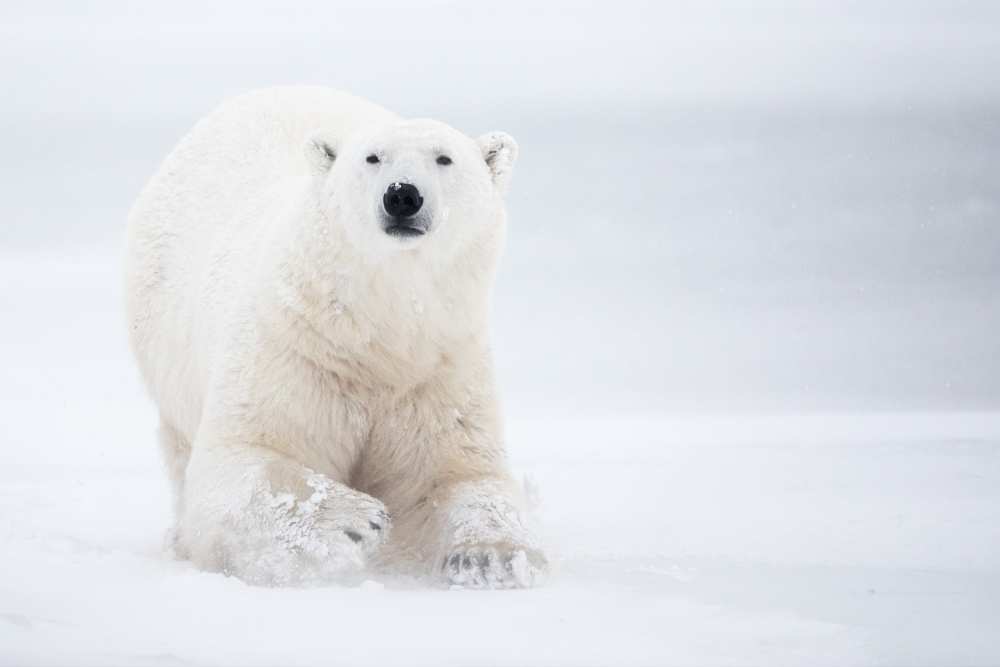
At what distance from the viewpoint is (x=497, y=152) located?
4.84 metres


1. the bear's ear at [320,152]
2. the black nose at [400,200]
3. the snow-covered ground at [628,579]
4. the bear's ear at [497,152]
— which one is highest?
the bear's ear at [497,152]

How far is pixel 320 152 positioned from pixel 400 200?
1.96 feet

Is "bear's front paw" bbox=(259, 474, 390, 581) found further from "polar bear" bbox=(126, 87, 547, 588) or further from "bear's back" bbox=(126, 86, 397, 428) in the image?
"bear's back" bbox=(126, 86, 397, 428)

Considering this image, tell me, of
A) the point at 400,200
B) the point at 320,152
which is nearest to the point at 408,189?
the point at 400,200

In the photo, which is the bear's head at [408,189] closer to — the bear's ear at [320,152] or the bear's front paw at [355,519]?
the bear's ear at [320,152]

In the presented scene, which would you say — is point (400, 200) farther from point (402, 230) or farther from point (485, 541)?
point (485, 541)

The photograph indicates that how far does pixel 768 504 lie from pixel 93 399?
18.2 feet

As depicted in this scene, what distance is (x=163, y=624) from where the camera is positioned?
10.1ft

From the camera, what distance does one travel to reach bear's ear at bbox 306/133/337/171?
4676 millimetres

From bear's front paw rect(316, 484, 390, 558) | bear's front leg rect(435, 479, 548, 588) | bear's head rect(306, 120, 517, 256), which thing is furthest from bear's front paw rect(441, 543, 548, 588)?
bear's head rect(306, 120, 517, 256)

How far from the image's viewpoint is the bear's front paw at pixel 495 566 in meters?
3.95

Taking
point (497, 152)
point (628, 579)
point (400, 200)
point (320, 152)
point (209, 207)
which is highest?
point (209, 207)

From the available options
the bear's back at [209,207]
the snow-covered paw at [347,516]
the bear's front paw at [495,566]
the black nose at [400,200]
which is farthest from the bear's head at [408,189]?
the bear's front paw at [495,566]

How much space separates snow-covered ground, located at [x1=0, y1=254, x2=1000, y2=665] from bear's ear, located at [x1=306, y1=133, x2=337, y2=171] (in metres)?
1.42
